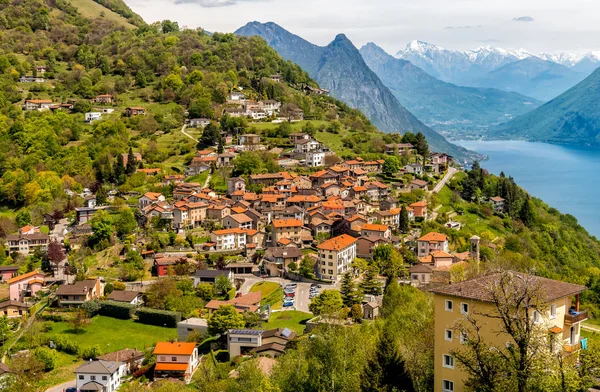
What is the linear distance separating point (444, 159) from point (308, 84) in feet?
114

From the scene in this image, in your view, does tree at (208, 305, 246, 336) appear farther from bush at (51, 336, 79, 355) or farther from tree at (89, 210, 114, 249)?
tree at (89, 210, 114, 249)

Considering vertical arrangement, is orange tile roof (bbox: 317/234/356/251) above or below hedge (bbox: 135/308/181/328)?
above

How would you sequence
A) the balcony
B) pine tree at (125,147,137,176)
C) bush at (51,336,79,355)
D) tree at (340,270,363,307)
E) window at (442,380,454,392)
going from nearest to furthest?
1. the balcony
2. window at (442,380,454,392)
3. bush at (51,336,79,355)
4. tree at (340,270,363,307)
5. pine tree at (125,147,137,176)

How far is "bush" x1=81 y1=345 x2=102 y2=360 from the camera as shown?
29097 mm

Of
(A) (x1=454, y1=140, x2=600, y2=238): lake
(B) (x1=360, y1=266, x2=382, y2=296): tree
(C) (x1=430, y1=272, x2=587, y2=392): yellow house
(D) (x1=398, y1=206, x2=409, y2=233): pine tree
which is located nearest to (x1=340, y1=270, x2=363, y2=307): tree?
(B) (x1=360, y1=266, x2=382, y2=296): tree

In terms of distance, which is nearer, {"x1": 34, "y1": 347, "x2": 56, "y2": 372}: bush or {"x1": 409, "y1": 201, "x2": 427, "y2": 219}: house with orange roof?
{"x1": 34, "y1": 347, "x2": 56, "y2": 372}: bush

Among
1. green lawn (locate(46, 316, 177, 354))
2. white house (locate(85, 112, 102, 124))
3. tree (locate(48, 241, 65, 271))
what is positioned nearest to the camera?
green lawn (locate(46, 316, 177, 354))

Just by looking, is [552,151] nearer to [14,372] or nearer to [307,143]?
[307,143]

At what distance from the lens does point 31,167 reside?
5912cm

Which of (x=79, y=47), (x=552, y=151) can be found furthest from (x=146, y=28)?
(x=552, y=151)

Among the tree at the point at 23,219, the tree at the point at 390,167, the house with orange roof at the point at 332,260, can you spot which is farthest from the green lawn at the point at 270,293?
the tree at the point at 390,167

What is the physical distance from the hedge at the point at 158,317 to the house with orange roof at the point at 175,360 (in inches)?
195

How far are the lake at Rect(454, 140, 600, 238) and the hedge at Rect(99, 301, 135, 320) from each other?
2506 inches

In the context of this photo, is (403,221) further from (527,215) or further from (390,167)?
(527,215)
